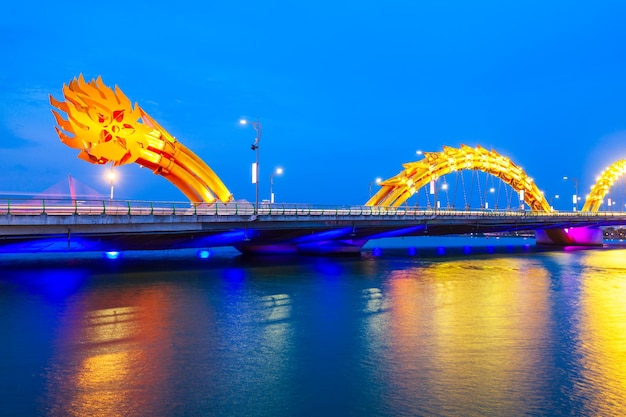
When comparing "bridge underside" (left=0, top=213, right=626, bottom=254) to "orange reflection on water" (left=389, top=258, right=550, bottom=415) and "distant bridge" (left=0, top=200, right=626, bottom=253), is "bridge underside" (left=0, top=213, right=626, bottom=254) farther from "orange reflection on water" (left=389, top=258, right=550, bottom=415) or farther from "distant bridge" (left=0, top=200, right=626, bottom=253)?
"orange reflection on water" (left=389, top=258, right=550, bottom=415)

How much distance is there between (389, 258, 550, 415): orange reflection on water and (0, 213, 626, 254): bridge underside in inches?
543

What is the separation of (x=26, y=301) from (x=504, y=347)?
22000 millimetres

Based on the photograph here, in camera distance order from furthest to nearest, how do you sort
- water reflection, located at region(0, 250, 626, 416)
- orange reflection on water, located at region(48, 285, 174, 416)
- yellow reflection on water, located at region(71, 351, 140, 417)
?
water reflection, located at region(0, 250, 626, 416) → orange reflection on water, located at region(48, 285, 174, 416) → yellow reflection on water, located at region(71, 351, 140, 417)

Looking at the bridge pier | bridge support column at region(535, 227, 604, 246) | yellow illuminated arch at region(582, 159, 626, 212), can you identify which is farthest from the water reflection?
yellow illuminated arch at region(582, 159, 626, 212)

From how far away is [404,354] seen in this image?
54.9 ft

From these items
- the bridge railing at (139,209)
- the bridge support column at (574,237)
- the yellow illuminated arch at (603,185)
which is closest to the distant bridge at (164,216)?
the bridge railing at (139,209)

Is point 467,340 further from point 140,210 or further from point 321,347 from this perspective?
point 140,210

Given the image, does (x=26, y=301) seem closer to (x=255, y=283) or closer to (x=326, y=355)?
(x=255, y=283)

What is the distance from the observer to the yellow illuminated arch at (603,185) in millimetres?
117750

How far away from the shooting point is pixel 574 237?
96938 millimetres

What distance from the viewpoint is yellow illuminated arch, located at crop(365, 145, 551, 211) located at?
7375 centimetres

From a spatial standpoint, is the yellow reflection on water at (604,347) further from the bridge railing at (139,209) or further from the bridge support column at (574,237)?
the bridge support column at (574,237)

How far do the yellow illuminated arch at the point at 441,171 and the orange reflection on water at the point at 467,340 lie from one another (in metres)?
37.6

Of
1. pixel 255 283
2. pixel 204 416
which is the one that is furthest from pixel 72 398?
pixel 255 283
